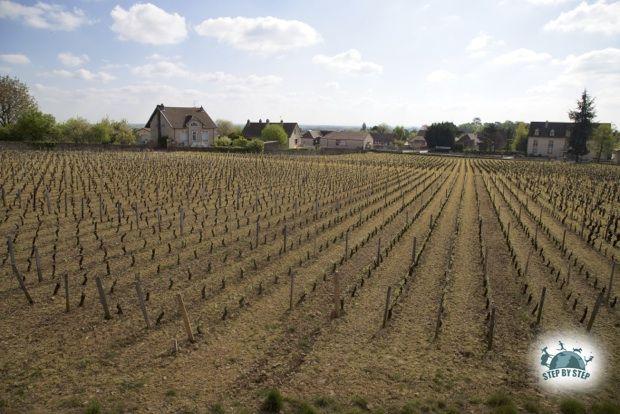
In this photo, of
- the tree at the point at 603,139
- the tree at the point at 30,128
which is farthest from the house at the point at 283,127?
the tree at the point at 603,139

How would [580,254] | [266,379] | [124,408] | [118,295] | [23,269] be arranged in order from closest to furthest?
[124,408] < [266,379] < [118,295] < [23,269] < [580,254]

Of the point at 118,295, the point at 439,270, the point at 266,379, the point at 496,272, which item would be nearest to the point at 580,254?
the point at 496,272

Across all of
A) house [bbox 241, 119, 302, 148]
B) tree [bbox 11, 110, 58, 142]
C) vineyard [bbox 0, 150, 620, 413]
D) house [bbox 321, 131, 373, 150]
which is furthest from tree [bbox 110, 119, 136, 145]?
vineyard [bbox 0, 150, 620, 413]

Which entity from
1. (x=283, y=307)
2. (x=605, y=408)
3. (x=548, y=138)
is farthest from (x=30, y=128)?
(x=548, y=138)

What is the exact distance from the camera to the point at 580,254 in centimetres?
1462

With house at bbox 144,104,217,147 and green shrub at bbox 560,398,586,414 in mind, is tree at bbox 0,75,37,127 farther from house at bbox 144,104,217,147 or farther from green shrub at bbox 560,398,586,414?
green shrub at bbox 560,398,586,414

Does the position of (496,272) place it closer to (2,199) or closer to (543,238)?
(543,238)

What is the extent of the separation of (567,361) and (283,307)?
5790 millimetres

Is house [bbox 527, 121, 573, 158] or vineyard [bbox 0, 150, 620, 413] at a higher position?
house [bbox 527, 121, 573, 158]

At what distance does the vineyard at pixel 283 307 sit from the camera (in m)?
6.80

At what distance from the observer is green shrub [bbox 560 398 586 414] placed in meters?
6.32

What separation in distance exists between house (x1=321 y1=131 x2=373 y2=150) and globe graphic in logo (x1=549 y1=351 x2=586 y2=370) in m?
92.3

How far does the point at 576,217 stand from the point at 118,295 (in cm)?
2129

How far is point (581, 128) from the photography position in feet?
224
